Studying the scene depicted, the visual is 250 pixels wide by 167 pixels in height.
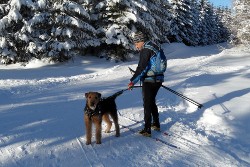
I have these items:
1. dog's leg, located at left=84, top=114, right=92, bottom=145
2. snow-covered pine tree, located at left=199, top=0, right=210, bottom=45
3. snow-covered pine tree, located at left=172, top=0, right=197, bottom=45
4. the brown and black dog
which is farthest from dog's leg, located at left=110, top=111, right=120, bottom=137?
snow-covered pine tree, located at left=199, top=0, right=210, bottom=45

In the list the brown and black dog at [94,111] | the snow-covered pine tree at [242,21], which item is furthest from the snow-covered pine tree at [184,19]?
the brown and black dog at [94,111]

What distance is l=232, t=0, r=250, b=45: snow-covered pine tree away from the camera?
27.8 m

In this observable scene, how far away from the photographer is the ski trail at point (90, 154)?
17.6ft

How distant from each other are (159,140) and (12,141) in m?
2.85

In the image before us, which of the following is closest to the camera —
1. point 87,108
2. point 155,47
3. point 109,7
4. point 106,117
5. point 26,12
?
point 87,108

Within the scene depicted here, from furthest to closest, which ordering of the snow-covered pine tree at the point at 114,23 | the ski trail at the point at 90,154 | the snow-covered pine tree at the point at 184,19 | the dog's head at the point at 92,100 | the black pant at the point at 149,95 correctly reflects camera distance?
the snow-covered pine tree at the point at 184,19 → the snow-covered pine tree at the point at 114,23 → the black pant at the point at 149,95 → the dog's head at the point at 92,100 → the ski trail at the point at 90,154

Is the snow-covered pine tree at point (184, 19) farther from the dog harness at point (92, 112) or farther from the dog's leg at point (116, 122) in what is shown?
the dog harness at point (92, 112)

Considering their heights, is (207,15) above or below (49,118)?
above

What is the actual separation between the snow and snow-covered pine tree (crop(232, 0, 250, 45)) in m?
16.1

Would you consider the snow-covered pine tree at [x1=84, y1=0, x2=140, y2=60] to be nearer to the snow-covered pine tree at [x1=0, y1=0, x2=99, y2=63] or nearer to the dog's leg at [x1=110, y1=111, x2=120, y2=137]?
the snow-covered pine tree at [x1=0, y1=0, x2=99, y2=63]

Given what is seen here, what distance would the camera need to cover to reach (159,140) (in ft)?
21.6

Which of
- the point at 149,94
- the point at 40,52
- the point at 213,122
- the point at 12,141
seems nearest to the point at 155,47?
the point at 149,94

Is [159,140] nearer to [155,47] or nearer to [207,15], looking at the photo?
[155,47]

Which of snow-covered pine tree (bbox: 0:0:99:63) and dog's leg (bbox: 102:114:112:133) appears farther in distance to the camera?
snow-covered pine tree (bbox: 0:0:99:63)
